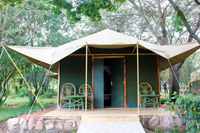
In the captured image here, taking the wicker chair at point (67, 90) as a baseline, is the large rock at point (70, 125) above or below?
below

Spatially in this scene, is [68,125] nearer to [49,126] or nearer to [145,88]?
[49,126]

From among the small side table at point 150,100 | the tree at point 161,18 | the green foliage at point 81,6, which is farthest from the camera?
the tree at point 161,18

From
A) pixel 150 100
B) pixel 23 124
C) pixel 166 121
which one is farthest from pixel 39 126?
pixel 150 100

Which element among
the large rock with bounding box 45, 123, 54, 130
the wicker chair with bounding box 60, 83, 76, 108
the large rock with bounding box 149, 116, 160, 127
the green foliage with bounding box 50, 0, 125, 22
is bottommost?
the large rock with bounding box 45, 123, 54, 130

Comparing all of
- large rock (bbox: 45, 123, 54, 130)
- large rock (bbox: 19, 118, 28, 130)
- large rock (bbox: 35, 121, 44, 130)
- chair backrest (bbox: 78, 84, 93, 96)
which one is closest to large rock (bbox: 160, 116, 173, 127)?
chair backrest (bbox: 78, 84, 93, 96)

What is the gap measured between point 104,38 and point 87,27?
28.1 feet

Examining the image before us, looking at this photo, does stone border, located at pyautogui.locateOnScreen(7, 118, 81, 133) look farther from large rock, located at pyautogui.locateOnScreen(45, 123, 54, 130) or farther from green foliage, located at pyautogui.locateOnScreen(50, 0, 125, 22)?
green foliage, located at pyautogui.locateOnScreen(50, 0, 125, 22)

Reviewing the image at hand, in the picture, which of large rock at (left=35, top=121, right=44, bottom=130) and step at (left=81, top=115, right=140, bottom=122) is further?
large rock at (left=35, top=121, right=44, bottom=130)

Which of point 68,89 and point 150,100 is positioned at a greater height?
point 68,89

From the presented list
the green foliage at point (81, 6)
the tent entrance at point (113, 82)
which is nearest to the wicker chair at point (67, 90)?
the tent entrance at point (113, 82)

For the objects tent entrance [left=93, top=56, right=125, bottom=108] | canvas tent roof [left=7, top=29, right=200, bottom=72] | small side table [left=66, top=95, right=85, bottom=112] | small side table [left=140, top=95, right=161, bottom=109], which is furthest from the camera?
tent entrance [left=93, top=56, right=125, bottom=108]

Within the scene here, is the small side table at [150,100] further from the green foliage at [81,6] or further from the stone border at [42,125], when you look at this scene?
the green foliage at [81,6]

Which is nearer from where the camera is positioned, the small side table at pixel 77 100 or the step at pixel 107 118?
the step at pixel 107 118

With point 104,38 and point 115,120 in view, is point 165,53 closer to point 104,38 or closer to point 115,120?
point 104,38
